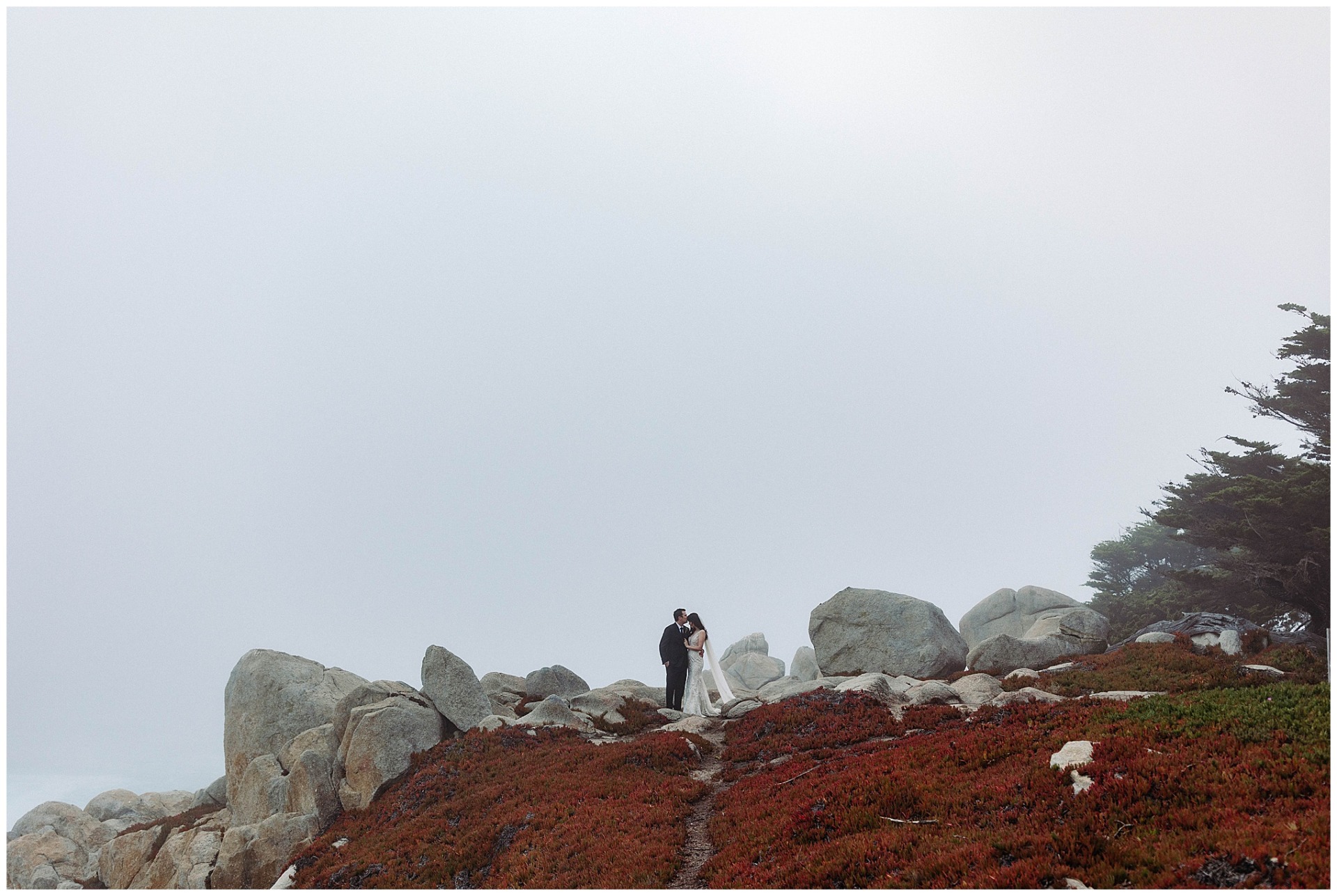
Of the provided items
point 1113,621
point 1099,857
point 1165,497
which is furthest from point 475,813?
point 1113,621

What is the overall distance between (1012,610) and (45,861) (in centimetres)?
5517

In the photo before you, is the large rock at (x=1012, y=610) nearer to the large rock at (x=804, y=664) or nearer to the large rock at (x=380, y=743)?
the large rock at (x=804, y=664)

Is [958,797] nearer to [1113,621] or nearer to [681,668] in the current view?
[681,668]

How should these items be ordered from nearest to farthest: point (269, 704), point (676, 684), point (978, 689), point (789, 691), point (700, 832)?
point (700, 832)
point (978, 689)
point (676, 684)
point (789, 691)
point (269, 704)

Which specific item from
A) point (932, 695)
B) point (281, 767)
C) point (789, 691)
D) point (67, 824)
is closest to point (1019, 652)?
point (789, 691)

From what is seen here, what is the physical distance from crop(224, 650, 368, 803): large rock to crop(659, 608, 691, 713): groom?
13.5m

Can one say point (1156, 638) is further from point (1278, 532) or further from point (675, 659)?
point (675, 659)

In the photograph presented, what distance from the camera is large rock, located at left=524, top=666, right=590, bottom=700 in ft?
126

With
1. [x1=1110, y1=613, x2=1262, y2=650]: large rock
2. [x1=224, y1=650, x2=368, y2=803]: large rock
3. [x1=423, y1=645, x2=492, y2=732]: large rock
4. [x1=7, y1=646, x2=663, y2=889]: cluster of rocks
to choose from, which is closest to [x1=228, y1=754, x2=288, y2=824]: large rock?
[x1=7, y1=646, x2=663, y2=889]: cluster of rocks

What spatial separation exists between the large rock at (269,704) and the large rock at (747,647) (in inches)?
1796

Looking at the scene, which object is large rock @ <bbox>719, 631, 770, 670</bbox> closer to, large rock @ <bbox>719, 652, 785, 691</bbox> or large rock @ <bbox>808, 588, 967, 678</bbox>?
large rock @ <bbox>719, 652, 785, 691</bbox>

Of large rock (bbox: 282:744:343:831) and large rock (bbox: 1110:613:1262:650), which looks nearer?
large rock (bbox: 282:744:343:831)

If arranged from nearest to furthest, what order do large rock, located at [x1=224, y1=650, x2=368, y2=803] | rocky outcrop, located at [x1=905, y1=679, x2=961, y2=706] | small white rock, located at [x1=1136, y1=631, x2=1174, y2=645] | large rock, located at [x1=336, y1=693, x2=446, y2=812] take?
rocky outcrop, located at [x1=905, y1=679, x2=961, y2=706], large rock, located at [x1=336, y1=693, x2=446, y2=812], large rock, located at [x1=224, y1=650, x2=368, y2=803], small white rock, located at [x1=1136, y1=631, x2=1174, y2=645]

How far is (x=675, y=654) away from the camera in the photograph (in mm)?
31406
